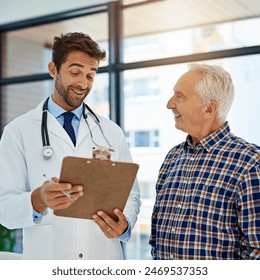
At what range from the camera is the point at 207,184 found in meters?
1.17

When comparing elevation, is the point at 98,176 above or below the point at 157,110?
below

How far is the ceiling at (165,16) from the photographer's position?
2.33m

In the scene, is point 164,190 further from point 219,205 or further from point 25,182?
point 25,182

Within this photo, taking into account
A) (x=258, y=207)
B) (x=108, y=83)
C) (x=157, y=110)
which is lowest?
(x=258, y=207)

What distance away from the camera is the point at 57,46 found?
138cm

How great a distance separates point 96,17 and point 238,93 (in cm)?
116

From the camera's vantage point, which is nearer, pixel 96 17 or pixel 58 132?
pixel 58 132

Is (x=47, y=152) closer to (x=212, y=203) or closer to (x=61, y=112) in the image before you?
(x=61, y=112)

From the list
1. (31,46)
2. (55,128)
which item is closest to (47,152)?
(55,128)

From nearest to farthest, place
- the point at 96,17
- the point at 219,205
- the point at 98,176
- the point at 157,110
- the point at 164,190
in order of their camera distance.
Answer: the point at 98,176, the point at 219,205, the point at 164,190, the point at 157,110, the point at 96,17

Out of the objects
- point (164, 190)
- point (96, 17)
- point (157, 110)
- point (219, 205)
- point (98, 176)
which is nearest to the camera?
point (98, 176)

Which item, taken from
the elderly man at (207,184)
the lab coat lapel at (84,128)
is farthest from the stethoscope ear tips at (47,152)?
the elderly man at (207,184)

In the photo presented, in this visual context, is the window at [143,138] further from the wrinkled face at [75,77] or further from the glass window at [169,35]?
the wrinkled face at [75,77]
